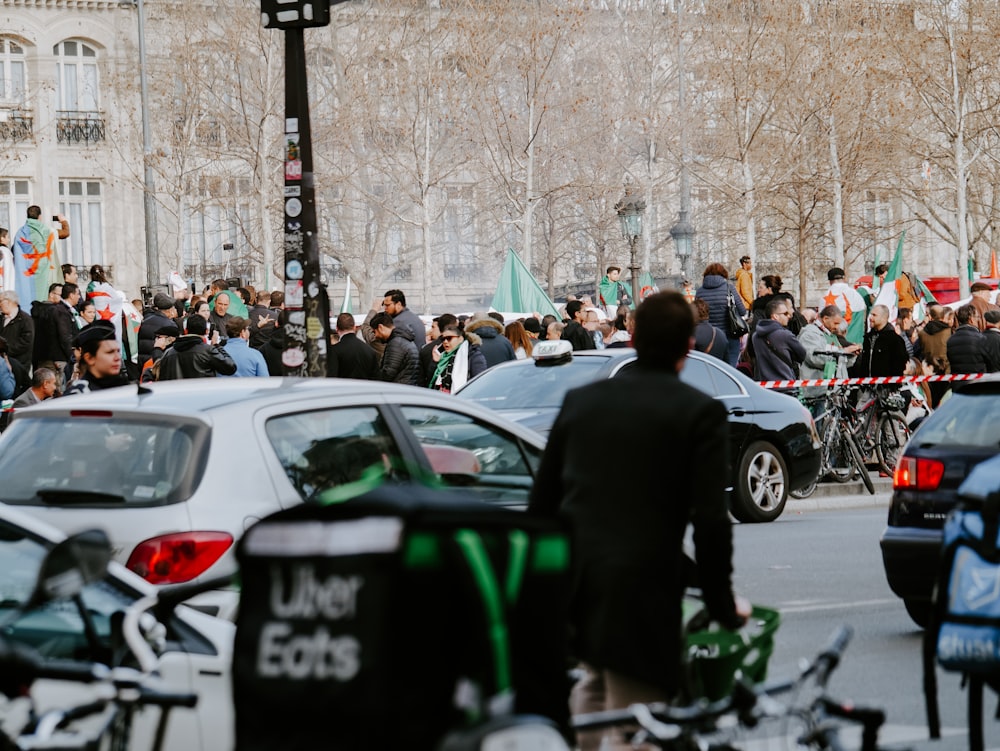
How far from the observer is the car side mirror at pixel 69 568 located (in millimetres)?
3469

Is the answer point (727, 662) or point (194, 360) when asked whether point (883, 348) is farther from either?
point (727, 662)

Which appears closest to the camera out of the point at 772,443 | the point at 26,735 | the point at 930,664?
the point at 26,735

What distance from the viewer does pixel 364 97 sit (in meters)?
42.8

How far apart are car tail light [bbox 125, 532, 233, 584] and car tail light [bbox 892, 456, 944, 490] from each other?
3.96m

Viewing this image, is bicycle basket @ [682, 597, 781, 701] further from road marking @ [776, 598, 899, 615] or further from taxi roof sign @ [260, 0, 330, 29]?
taxi roof sign @ [260, 0, 330, 29]

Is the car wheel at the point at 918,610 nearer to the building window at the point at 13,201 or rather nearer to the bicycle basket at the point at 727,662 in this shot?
the bicycle basket at the point at 727,662

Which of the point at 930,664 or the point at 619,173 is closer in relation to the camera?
the point at 930,664

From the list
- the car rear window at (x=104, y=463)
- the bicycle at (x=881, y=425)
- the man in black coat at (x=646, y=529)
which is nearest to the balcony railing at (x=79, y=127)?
the bicycle at (x=881, y=425)

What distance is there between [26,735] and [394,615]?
1177 millimetres

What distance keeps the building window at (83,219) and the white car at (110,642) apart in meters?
44.7

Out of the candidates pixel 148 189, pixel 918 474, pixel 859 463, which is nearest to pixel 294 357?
pixel 918 474

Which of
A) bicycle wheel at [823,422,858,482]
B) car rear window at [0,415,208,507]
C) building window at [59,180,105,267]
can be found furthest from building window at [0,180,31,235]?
car rear window at [0,415,208,507]

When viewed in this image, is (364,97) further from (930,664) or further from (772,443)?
(930,664)

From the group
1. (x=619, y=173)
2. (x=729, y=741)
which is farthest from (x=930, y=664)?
(x=619, y=173)
